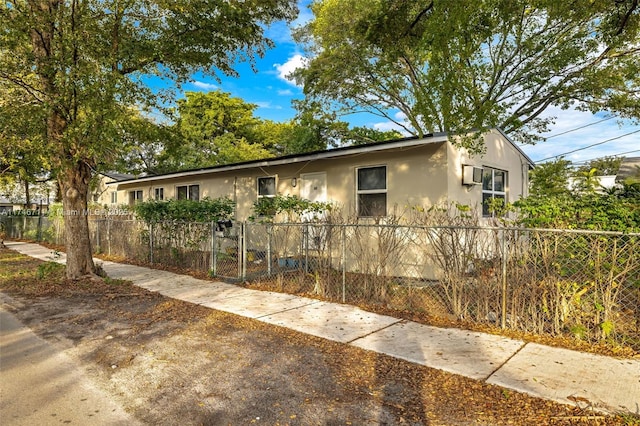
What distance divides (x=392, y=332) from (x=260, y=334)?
1.59 m

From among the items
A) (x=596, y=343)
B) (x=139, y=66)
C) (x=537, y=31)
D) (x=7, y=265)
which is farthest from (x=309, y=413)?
(x=537, y=31)

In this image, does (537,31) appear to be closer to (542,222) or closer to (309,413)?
(542,222)

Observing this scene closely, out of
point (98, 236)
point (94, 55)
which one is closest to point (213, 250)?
point (94, 55)

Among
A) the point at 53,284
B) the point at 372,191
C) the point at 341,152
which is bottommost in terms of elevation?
the point at 53,284

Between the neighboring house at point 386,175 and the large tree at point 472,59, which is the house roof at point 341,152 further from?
the large tree at point 472,59

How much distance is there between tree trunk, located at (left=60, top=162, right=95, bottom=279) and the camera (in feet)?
23.9

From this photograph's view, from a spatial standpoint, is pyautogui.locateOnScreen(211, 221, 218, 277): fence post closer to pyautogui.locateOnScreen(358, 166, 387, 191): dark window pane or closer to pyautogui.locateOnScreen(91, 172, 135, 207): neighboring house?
pyautogui.locateOnScreen(358, 166, 387, 191): dark window pane

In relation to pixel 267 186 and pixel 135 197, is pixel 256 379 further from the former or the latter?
pixel 135 197

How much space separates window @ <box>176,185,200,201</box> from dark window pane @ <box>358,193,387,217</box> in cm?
692

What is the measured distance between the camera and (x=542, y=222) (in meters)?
4.53

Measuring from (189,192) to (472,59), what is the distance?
10076 millimetres

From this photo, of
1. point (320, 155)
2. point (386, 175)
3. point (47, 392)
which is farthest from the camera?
point (320, 155)

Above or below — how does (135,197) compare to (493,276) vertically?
above

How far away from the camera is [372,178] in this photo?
8547mm
